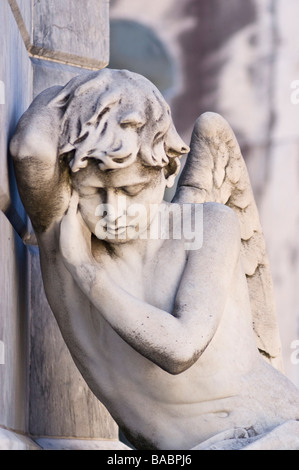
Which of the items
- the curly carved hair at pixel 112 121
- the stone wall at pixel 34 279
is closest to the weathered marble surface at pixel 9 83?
the stone wall at pixel 34 279

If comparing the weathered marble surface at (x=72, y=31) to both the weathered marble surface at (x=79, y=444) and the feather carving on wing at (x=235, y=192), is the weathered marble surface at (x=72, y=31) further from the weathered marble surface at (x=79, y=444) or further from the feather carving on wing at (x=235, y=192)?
the weathered marble surface at (x=79, y=444)

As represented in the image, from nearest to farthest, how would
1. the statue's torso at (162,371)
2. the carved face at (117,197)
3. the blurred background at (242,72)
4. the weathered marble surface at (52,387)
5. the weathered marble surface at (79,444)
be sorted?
1. the carved face at (117,197)
2. the statue's torso at (162,371)
3. the weathered marble surface at (79,444)
4. the weathered marble surface at (52,387)
5. the blurred background at (242,72)

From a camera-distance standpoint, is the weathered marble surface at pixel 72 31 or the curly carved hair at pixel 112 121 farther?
the weathered marble surface at pixel 72 31

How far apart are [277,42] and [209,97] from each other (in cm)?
62

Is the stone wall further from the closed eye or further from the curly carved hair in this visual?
the closed eye

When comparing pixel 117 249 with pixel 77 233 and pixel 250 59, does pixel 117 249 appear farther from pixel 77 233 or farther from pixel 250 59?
pixel 250 59

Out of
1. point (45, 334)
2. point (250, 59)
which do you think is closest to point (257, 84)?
point (250, 59)

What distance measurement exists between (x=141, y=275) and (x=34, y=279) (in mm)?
720

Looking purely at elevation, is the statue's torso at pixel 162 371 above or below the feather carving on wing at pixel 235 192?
below

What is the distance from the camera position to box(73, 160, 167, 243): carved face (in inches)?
101

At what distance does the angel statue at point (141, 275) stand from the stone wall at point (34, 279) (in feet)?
0.45

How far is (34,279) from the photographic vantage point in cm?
333

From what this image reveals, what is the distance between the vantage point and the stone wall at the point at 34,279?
265cm

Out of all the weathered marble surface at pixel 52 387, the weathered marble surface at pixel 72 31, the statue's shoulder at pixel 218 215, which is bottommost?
the weathered marble surface at pixel 52 387
